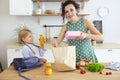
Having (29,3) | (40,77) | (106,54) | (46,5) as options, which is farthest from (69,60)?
(46,5)

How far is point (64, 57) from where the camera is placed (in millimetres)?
1704

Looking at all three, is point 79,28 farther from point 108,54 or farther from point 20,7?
point 20,7

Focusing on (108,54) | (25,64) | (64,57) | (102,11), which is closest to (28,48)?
(25,64)

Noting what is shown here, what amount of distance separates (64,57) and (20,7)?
2.16m

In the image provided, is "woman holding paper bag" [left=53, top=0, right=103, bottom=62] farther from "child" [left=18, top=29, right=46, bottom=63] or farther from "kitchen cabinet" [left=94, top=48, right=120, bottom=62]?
"kitchen cabinet" [left=94, top=48, right=120, bottom=62]

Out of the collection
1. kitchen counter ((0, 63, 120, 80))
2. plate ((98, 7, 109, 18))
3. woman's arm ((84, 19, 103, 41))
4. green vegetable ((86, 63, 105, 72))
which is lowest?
kitchen counter ((0, 63, 120, 80))

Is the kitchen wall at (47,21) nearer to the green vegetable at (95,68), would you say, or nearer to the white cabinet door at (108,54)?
the white cabinet door at (108,54)

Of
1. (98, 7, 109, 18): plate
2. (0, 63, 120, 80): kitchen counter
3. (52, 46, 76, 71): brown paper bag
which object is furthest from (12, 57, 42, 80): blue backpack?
(98, 7, 109, 18): plate

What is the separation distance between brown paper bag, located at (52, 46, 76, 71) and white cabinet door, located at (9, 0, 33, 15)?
2067 millimetres

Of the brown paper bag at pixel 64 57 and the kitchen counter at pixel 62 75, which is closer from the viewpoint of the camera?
the kitchen counter at pixel 62 75

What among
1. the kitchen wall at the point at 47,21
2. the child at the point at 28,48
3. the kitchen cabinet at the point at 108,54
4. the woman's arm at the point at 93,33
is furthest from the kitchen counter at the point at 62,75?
the kitchen wall at the point at 47,21

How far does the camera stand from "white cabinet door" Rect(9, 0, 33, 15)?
359 cm

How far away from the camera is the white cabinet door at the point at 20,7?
3592 millimetres

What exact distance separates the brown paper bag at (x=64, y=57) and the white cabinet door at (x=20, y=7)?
2.07 meters
